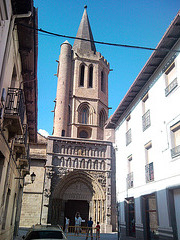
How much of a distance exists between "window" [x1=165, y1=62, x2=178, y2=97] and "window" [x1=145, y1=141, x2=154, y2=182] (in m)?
2.54

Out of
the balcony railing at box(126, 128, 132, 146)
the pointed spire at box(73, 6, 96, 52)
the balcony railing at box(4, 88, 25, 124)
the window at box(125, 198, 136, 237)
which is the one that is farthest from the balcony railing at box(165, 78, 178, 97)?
the pointed spire at box(73, 6, 96, 52)

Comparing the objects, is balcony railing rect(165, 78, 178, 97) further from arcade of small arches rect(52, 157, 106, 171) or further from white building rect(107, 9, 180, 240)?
arcade of small arches rect(52, 157, 106, 171)

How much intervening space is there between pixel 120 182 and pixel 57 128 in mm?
16094

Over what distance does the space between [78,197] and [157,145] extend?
15193 millimetres

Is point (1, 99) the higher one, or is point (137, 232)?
point (1, 99)

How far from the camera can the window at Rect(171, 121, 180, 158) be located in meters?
8.52

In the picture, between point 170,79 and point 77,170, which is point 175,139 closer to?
point 170,79

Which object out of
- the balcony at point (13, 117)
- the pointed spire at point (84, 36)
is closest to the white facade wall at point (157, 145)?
the balcony at point (13, 117)

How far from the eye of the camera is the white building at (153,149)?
338 inches

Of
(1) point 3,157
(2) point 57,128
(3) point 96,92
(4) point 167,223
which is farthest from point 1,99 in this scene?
(3) point 96,92

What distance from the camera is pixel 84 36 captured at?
37344mm

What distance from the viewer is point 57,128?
2919cm

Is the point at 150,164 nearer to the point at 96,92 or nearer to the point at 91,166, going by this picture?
the point at 91,166

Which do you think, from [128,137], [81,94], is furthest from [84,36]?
[128,137]
